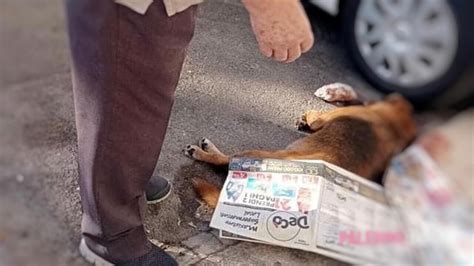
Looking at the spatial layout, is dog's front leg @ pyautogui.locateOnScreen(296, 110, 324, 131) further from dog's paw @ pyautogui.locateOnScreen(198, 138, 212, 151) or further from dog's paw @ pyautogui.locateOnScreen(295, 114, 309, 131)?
dog's paw @ pyautogui.locateOnScreen(198, 138, 212, 151)

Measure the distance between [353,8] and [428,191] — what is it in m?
0.21

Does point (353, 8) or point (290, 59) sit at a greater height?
point (353, 8)

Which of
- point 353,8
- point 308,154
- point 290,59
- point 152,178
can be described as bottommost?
point 152,178

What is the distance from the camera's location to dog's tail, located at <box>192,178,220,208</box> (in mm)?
1396

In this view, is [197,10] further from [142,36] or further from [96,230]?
[96,230]

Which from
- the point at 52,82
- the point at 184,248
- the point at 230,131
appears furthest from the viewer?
the point at 184,248

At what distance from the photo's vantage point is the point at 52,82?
4.07 ft

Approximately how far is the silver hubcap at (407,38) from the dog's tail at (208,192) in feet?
1.12

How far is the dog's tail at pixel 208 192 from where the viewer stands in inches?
55.0

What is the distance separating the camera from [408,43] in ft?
3.54

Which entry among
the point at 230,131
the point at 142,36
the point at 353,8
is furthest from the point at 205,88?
the point at 353,8

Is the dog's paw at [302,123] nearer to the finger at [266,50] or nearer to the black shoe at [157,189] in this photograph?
the finger at [266,50]

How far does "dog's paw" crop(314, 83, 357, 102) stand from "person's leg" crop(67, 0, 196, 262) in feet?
0.58

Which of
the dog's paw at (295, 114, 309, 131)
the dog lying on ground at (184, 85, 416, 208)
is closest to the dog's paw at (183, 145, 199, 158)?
the dog lying on ground at (184, 85, 416, 208)
